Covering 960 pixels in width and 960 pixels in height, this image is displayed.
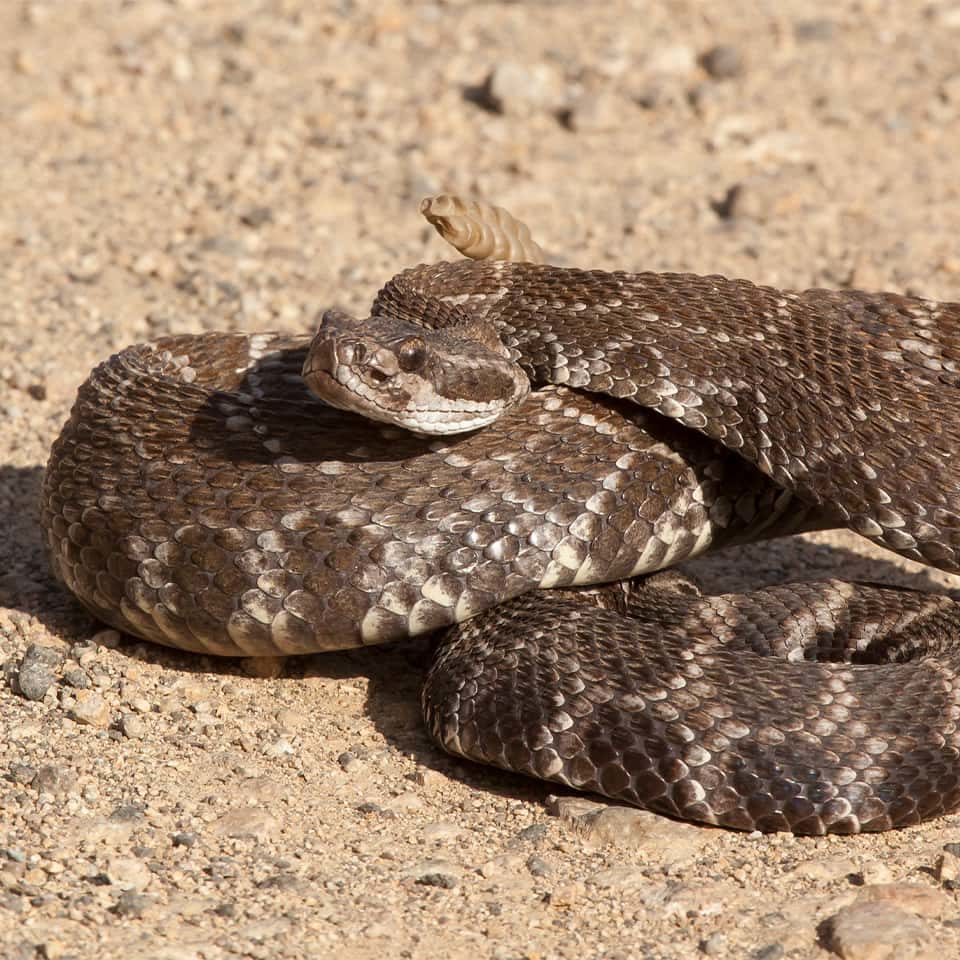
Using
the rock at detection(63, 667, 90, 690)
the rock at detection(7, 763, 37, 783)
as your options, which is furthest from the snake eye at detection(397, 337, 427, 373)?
the rock at detection(7, 763, 37, 783)

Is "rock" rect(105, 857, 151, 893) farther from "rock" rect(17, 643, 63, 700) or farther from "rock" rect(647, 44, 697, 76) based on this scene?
"rock" rect(647, 44, 697, 76)

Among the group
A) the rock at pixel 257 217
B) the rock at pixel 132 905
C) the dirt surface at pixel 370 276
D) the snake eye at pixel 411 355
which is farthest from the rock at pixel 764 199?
the rock at pixel 132 905

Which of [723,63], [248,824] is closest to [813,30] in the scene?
[723,63]

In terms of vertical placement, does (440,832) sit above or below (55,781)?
above

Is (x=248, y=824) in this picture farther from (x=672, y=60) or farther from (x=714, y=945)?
(x=672, y=60)

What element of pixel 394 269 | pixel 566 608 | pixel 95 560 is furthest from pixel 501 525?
pixel 394 269
